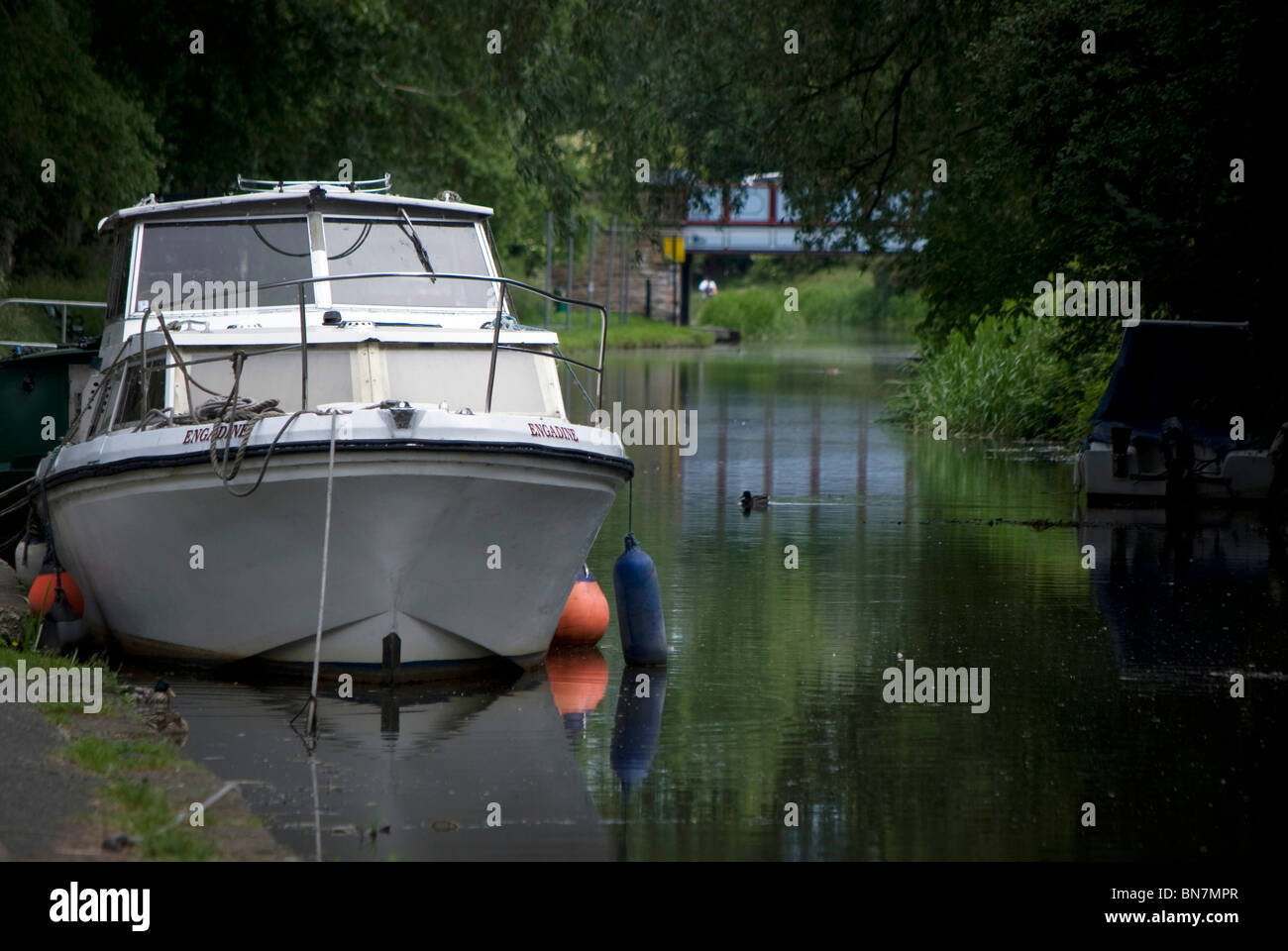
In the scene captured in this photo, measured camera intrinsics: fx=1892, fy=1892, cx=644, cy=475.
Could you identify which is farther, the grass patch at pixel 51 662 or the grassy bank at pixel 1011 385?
the grassy bank at pixel 1011 385

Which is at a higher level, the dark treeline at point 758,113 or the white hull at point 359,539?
the dark treeline at point 758,113

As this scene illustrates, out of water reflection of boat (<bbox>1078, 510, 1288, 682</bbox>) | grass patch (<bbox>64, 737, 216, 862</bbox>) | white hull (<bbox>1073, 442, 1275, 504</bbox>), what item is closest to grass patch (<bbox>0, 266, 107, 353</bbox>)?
white hull (<bbox>1073, 442, 1275, 504</bbox>)

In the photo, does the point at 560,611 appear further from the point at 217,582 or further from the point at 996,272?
the point at 996,272

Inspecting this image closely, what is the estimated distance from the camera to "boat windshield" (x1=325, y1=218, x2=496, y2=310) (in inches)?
496

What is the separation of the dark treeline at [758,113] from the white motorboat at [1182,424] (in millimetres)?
655

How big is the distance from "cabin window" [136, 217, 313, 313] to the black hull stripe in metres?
1.91

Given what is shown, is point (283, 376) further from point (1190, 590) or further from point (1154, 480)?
point (1154, 480)

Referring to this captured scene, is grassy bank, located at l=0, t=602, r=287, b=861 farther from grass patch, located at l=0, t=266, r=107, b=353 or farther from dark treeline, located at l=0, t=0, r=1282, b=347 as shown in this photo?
grass patch, located at l=0, t=266, r=107, b=353

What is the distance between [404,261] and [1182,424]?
31.8ft

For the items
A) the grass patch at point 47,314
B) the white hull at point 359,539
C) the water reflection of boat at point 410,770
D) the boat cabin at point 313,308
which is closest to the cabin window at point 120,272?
the boat cabin at point 313,308

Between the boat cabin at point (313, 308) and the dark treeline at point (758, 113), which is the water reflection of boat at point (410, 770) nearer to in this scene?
the boat cabin at point (313, 308)

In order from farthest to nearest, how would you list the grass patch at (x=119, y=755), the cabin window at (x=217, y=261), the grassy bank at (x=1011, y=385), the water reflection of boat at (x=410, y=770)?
the grassy bank at (x=1011, y=385) → the cabin window at (x=217, y=261) → the grass patch at (x=119, y=755) → the water reflection of boat at (x=410, y=770)

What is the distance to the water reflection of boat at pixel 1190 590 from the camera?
11578 mm
